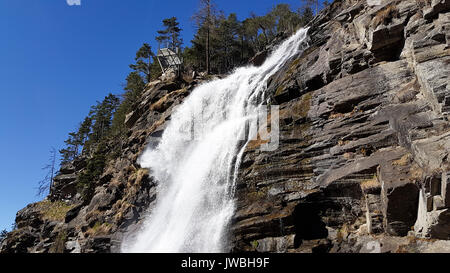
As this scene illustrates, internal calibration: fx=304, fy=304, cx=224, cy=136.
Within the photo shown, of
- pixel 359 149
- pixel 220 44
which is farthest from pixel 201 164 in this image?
pixel 220 44

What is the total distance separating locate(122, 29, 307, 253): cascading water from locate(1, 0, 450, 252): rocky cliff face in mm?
1083

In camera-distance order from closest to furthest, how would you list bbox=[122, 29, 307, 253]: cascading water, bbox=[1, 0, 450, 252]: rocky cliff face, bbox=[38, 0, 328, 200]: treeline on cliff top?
1. bbox=[1, 0, 450, 252]: rocky cliff face
2. bbox=[122, 29, 307, 253]: cascading water
3. bbox=[38, 0, 328, 200]: treeline on cliff top

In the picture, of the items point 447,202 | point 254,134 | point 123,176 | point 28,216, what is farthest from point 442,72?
point 28,216

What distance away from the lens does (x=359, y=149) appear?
42.9ft

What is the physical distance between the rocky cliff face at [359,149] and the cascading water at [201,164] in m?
1.08

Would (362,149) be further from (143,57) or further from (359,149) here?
(143,57)

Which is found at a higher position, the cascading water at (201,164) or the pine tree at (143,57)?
the pine tree at (143,57)

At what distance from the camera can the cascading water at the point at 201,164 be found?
609 inches

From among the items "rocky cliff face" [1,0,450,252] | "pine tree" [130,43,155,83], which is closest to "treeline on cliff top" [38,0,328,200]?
"pine tree" [130,43,155,83]

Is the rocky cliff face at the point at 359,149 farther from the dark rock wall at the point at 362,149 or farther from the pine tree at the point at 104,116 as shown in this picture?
the pine tree at the point at 104,116

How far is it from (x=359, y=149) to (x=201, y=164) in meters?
9.57

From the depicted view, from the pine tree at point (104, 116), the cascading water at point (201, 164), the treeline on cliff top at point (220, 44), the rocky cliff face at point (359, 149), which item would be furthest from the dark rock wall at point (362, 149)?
the pine tree at point (104, 116)

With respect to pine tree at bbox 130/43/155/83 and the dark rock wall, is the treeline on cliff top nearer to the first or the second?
pine tree at bbox 130/43/155/83

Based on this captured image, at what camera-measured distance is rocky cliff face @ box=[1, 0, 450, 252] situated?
33.3 ft
